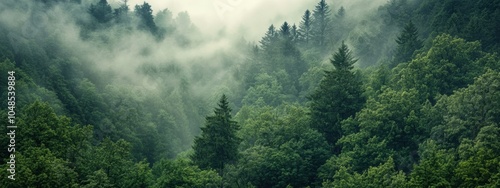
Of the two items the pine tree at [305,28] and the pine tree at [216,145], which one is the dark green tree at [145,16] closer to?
the pine tree at [305,28]

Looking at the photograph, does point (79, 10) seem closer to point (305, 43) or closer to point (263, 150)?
point (305, 43)

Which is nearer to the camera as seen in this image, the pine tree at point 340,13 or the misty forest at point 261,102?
the misty forest at point 261,102

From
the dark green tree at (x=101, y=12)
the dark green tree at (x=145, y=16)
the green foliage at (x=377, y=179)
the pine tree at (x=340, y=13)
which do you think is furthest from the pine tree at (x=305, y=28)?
the green foliage at (x=377, y=179)

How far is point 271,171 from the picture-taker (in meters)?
87.0

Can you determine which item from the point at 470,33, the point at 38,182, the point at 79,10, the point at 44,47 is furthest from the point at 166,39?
the point at 38,182

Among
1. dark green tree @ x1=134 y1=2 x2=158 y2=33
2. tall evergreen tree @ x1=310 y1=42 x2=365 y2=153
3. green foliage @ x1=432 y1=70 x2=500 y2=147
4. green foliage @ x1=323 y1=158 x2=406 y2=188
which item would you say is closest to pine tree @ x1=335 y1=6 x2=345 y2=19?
dark green tree @ x1=134 y1=2 x2=158 y2=33

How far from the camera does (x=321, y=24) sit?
604 feet

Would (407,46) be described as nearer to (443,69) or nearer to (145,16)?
(443,69)

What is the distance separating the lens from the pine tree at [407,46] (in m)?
115

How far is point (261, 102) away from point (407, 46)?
3859cm

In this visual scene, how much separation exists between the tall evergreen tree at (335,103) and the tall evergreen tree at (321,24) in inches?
3087

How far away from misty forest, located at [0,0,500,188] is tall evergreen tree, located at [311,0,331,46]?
1.65 meters

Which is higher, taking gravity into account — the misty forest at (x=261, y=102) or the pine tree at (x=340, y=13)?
the pine tree at (x=340, y=13)

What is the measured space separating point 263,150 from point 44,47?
73.0 metres
